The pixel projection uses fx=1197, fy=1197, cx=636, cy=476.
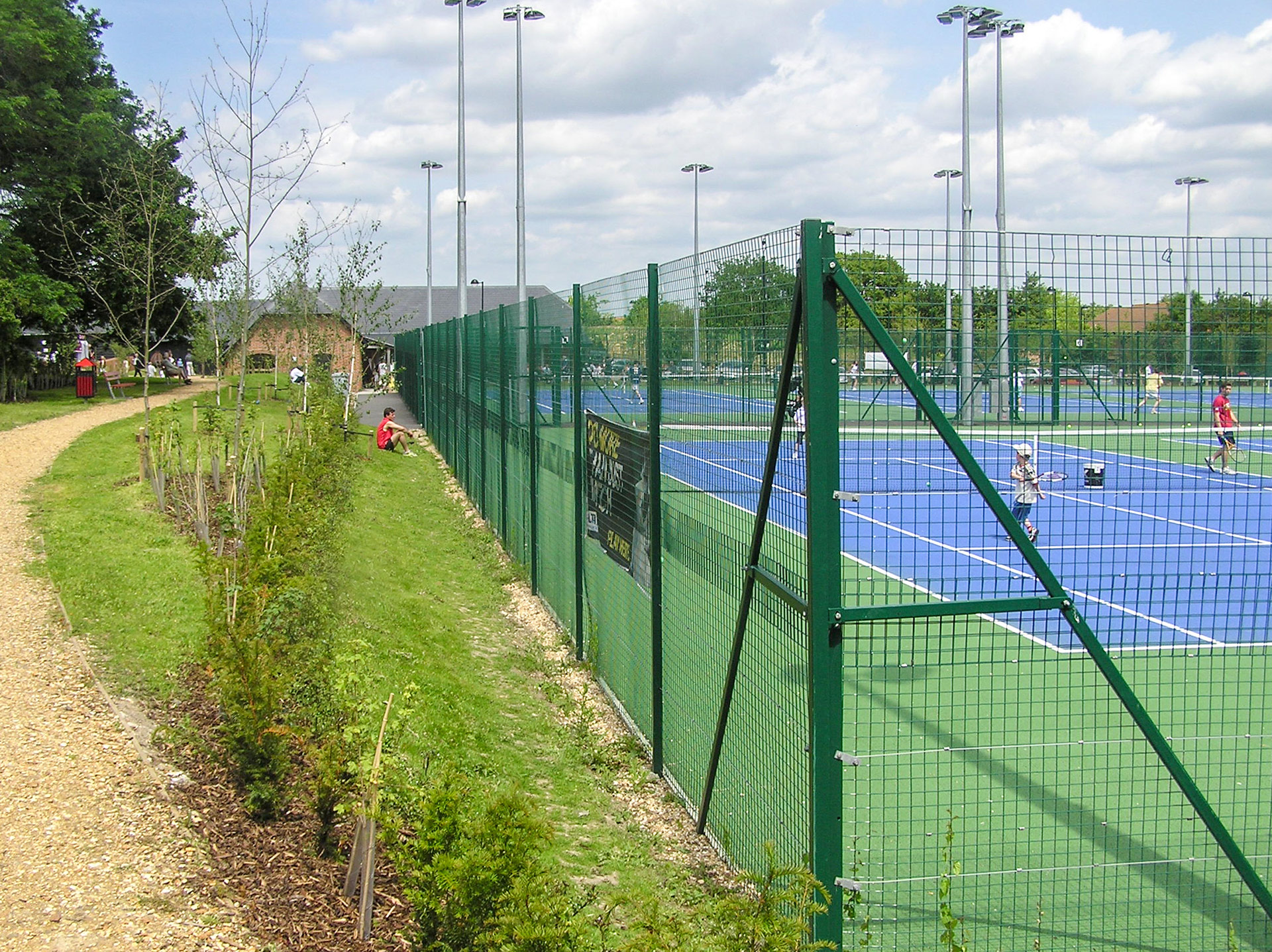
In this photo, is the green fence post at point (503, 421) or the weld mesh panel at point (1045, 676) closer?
the weld mesh panel at point (1045, 676)

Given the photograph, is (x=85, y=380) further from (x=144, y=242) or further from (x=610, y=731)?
(x=610, y=731)

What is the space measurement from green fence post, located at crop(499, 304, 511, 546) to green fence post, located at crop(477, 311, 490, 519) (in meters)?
0.99

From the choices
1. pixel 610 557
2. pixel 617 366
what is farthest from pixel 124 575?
pixel 617 366

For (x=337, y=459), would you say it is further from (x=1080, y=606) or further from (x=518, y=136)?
(x=518, y=136)

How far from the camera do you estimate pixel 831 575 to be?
13.4 ft

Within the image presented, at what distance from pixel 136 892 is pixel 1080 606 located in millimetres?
9845

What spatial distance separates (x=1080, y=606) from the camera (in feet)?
40.1

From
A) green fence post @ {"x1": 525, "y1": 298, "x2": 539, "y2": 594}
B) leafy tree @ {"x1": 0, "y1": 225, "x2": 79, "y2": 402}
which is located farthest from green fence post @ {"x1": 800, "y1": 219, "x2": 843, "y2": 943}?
leafy tree @ {"x1": 0, "y1": 225, "x2": 79, "y2": 402}

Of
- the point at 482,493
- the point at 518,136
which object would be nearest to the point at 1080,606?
the point at 482,493

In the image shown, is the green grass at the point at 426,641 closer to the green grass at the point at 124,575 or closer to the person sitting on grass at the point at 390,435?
the green grass at the point at 124,575

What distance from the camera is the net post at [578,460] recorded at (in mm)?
8766

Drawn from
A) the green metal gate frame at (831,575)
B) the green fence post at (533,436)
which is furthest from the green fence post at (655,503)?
the green fence post at (533,436)

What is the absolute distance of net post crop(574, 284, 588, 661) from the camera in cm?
877

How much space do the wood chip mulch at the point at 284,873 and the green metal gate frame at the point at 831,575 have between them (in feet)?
A: 5.51
